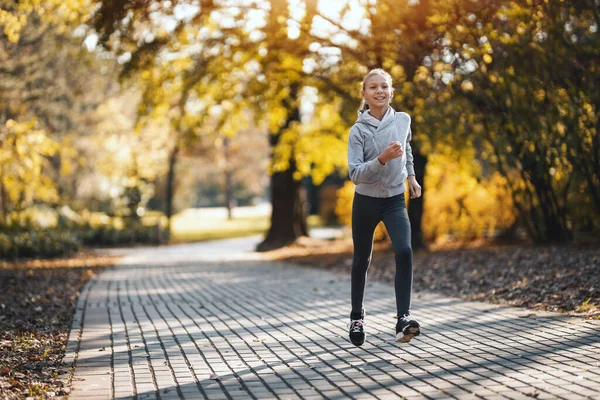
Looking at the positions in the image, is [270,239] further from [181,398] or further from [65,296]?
[181,398]

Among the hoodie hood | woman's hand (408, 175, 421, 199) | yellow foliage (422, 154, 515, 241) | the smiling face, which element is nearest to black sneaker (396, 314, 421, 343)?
woman's hand (408, 175, 421, 199)

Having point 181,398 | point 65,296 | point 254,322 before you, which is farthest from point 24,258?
point 181,398

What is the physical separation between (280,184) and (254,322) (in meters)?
15.5

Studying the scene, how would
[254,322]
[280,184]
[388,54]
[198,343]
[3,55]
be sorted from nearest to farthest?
1. [198,343]
2. [254,322]
3. [388,54]
4. [3,55]
5. [280,184]

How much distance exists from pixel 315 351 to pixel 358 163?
59.5 inches

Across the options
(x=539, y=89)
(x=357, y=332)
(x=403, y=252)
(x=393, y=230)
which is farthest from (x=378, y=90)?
(x=539, y=89)

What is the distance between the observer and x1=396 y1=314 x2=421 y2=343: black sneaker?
5617 mm

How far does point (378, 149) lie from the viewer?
5.76 m

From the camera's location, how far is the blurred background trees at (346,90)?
38.4 ft

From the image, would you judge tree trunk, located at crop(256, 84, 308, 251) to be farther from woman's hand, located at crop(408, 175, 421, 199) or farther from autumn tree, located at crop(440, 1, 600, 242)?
woman's hand, located at crop(408, 175, 421, 199)

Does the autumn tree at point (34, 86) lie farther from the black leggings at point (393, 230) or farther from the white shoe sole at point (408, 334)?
the white shoe sole at point (408, 334)

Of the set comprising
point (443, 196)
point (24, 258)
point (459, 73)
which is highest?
point (459, 73)

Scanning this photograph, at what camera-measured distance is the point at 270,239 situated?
23281 mm

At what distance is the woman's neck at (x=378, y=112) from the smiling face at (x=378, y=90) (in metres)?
0.05
